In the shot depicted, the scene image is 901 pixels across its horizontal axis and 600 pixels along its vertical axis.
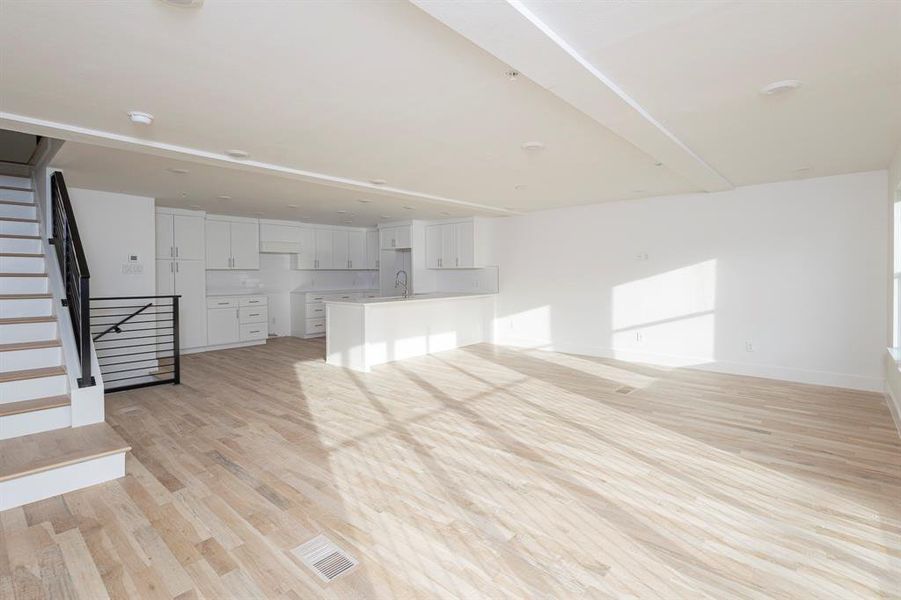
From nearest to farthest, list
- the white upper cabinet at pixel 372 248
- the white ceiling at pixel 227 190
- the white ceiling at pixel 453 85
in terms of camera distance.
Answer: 1. the white ceiling at pixel 453 85
2. the white ceiling at pixel 227 190
3. the white upper cabinet at pixel 372 248

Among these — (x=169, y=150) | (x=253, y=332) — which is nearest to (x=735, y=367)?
(x=169, y=150)

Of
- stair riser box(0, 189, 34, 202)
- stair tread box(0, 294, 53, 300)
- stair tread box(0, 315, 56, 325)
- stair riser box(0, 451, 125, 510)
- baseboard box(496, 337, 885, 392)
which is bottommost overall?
stair riser box(0, 451, 125, 510)

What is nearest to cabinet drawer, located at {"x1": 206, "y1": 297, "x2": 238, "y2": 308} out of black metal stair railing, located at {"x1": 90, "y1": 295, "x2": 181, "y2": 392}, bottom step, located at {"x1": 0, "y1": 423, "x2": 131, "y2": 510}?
black metal stair railing, located at {"x1": 90, "y1": 295, "x2": 181, "y2": 392}

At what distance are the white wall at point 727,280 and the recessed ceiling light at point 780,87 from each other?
11.0ft

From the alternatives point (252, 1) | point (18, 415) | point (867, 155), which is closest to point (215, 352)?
point (18, 415)

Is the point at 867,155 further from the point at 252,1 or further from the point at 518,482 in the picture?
the point at 252,1

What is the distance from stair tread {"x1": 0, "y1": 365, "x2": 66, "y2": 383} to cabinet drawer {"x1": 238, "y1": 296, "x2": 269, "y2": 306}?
4.58 metres

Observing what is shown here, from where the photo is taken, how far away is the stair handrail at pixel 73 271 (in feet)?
10.8

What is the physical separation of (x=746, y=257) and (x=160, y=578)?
21.3ft

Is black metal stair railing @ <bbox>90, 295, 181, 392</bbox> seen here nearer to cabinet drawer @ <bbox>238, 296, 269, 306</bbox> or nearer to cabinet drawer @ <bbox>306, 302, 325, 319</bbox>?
cabinet drawer @ <bbox>238, 296, 269, 306</bbox>

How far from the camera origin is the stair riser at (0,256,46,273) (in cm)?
409

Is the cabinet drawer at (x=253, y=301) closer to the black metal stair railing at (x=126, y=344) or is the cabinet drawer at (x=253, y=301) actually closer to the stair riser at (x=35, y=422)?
the black metal stair railing at (x=126, y=344)

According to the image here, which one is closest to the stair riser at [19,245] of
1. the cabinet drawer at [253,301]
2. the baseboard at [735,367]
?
the cabinet drawer at [253,301]

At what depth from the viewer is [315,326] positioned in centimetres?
910
